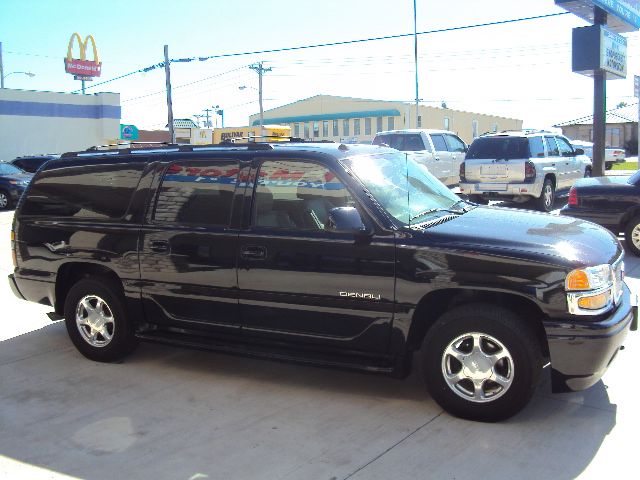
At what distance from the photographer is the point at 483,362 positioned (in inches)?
154

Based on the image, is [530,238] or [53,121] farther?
[53,121]

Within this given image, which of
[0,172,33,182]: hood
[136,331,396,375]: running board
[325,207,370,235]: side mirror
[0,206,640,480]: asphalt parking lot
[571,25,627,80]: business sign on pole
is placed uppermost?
[571,25,627,80]: business sign on pole

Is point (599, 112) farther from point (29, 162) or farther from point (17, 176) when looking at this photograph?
point (29, 162)

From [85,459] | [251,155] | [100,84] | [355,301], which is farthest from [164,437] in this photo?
[100,84]

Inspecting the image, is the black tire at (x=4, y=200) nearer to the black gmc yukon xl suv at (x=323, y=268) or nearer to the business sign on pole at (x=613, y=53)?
the black gmc yukon xl suv at (x=323, y=268)

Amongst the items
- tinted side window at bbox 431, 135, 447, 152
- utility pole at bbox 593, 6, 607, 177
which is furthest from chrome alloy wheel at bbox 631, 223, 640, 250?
utility pole at bbox 593, 6, 607, 177

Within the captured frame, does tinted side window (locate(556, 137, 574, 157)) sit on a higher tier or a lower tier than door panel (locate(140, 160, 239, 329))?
higher

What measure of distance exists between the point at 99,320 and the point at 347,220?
246 cm

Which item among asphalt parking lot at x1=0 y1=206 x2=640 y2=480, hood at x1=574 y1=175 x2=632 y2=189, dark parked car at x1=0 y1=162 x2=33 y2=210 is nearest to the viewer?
asphalt parking lot at x1=0 y1=206 x2=640 y2=480

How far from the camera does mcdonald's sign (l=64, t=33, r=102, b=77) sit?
46156mm

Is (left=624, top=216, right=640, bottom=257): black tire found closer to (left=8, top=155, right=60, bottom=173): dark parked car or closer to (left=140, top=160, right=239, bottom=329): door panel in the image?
(left=140, top=160, right=239, bottom=329): door panel

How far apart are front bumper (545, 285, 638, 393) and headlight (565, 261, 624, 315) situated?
0.23ft

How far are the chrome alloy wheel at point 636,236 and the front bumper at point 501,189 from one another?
4.40 meters


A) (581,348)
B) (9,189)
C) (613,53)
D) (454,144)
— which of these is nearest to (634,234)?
(581,348)
